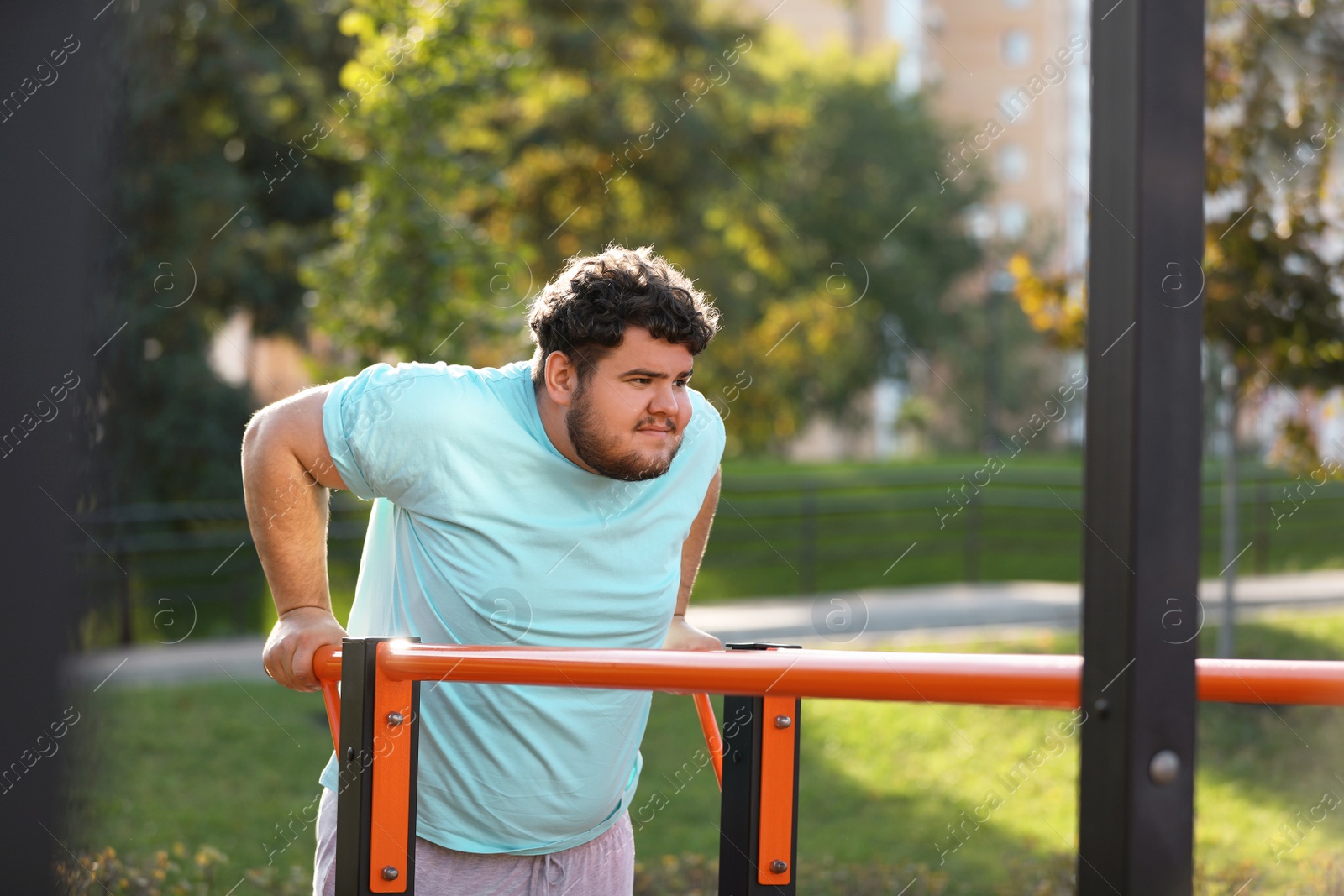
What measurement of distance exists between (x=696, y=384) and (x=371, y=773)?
11.2 metres

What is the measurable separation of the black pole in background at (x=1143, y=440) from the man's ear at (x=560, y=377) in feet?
4.32

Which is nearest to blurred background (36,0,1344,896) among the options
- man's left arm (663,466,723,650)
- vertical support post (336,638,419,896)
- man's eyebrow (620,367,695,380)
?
vertical support post (336,638,419,896)

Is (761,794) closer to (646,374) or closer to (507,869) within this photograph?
(507,869)

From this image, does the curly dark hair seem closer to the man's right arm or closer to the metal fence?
the man's right arm

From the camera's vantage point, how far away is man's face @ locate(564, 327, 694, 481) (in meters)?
2.29

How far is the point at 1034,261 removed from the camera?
3888cm

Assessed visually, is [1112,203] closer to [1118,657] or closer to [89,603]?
[1118,657]

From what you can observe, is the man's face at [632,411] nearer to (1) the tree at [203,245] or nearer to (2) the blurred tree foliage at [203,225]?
(1) the tree at [203,245]

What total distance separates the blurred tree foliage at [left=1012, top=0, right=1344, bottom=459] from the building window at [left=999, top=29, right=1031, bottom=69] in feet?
206

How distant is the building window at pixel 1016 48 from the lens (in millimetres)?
66188

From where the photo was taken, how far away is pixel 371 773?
188cm

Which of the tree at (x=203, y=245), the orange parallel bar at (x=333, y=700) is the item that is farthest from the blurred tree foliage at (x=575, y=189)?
the orange parallel bar at (x=333, y=700)

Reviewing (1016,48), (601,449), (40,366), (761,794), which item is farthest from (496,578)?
(1016,48)

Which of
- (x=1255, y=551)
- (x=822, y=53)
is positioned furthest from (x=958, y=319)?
(x=1255, y=551)
